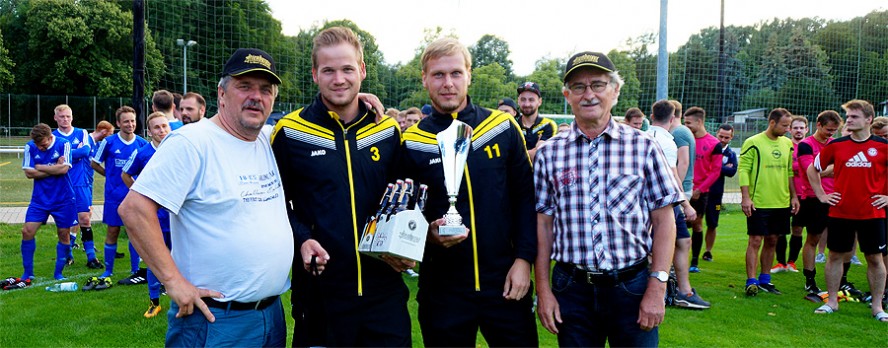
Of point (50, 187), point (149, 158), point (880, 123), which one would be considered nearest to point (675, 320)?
point (880, 123)

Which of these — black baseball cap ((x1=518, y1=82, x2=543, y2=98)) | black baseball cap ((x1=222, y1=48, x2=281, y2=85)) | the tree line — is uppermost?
the tree line

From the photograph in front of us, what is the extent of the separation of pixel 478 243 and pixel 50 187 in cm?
686

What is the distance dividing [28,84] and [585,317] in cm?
4432

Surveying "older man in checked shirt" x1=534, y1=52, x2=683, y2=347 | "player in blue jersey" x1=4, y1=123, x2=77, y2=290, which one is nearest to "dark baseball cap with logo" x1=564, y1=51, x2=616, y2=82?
"older man in checked shirt" x1=534, y1=52, x2=683, y2=347

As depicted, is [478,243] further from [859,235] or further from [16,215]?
[16,215]

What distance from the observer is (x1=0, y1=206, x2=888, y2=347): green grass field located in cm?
510

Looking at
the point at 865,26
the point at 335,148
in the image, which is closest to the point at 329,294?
the point at 335,148

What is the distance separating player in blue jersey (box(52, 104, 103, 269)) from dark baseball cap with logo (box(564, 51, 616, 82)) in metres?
7.23

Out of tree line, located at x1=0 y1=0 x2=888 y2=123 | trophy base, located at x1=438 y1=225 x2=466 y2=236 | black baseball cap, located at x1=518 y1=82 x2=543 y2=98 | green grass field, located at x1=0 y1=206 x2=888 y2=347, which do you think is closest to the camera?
trophy base, located at x1=438 y1=225 x2=466 y2=236

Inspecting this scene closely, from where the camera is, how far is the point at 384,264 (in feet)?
9.37

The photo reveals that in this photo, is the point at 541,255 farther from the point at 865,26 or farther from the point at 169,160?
the point at 865,26

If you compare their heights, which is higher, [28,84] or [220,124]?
[28,84]

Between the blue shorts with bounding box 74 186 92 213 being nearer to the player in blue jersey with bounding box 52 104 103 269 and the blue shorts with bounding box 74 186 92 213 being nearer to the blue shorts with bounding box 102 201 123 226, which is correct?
the player in blue jersey with bounding box 52 104 103 269

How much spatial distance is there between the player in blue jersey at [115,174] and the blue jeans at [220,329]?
4978 millimetres
